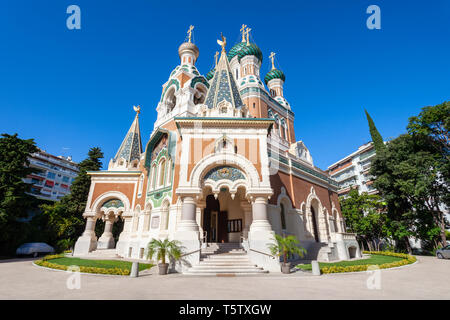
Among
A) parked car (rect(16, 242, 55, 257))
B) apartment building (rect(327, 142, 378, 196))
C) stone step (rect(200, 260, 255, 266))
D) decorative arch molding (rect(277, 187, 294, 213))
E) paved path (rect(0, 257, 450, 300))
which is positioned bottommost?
paved path (rect(0, 257, 450, 300))

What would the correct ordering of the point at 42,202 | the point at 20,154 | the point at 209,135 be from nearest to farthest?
the point at 209,135, the point at 20,154, the point at 42,202

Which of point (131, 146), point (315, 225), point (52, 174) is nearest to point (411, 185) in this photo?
point (315, 225)

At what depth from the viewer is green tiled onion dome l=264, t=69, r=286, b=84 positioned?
29.4m

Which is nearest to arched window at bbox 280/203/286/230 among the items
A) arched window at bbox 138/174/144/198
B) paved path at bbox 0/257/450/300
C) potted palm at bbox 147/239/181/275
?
paved path at bbox 0/257/450/300

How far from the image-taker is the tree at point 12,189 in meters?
15.4

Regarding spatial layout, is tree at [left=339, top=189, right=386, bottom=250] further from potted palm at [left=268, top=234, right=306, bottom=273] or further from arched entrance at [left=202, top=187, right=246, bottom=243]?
potted palm at [left=268, top=234, right=306, bottom=273]

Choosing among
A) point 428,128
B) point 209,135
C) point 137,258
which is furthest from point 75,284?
point 428,128

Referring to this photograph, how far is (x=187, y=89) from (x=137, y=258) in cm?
1347

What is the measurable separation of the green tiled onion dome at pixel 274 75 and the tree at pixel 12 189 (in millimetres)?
26705

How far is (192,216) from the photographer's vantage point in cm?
990

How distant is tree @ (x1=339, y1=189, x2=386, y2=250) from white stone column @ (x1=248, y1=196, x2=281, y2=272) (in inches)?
721

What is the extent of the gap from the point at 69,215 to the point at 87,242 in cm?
721
